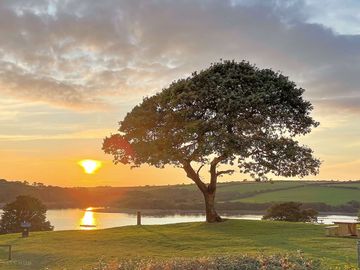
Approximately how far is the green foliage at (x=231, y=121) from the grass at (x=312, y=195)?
59.5m

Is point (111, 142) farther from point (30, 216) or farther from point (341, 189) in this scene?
point (341, 189)

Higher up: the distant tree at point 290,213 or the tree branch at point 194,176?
the tree branch at point 194,176

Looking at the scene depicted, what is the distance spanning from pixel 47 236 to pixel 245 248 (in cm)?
1850

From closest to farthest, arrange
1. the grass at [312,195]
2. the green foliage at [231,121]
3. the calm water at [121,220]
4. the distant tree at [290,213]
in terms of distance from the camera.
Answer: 1. the green foliage at [231,121]
2. the calm water at [121,220]
3. the distant tree at [290,213]
4. the grass at [312,195]

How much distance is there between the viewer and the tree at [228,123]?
4050 cm

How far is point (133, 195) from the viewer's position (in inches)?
4520

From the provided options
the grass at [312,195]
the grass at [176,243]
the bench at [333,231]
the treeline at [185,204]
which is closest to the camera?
the grass at [176,243]

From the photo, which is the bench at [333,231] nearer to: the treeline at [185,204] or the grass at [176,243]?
the grass at [176,243]

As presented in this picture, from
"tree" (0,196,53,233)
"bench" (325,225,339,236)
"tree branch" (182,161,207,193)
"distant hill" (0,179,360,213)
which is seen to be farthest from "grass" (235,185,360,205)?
"bench" (325,225,339,236)

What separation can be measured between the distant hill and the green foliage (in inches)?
2093

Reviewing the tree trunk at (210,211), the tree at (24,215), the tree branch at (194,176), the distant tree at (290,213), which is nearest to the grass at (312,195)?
the distant tree at (290,213)

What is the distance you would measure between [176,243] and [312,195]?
8414 centimetres

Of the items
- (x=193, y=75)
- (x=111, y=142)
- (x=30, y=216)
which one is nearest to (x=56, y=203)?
(x=30, y=216)

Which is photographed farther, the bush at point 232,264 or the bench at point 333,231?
the bench at point 333,231
